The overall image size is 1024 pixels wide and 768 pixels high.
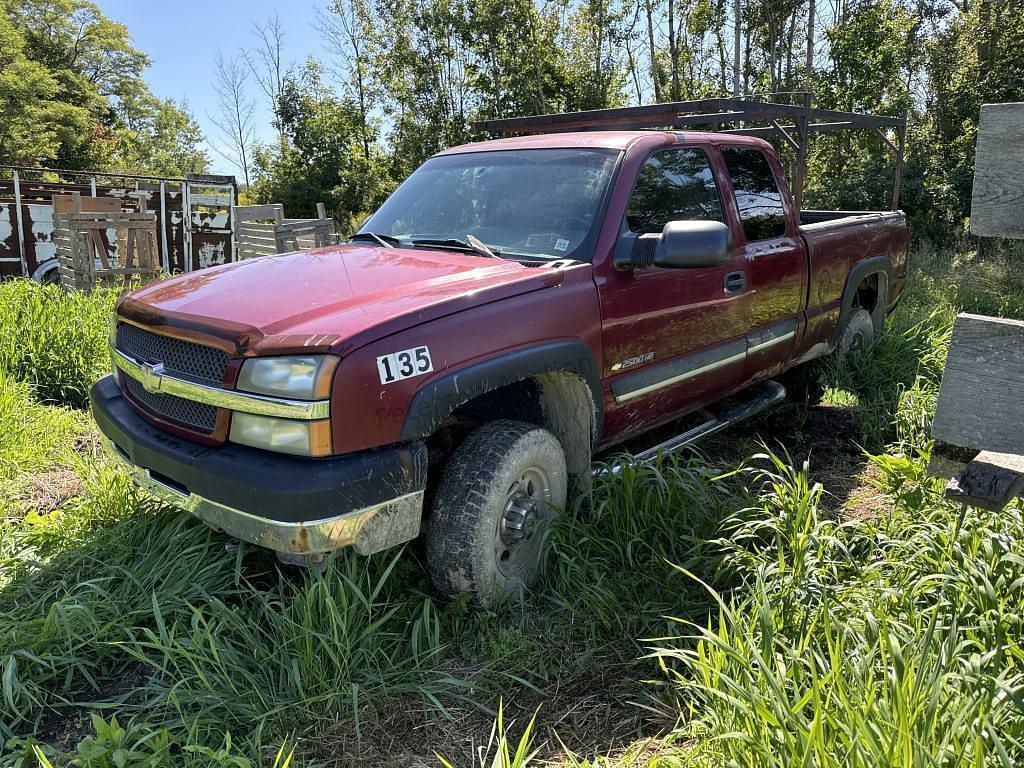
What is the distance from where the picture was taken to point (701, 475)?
3.42 m

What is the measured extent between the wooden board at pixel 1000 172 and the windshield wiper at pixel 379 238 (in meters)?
2.64

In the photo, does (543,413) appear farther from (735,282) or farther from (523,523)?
(735,282)

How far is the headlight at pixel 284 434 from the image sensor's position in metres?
2.31

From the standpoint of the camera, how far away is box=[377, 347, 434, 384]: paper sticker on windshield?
2.40 m

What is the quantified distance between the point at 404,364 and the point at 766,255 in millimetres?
2515

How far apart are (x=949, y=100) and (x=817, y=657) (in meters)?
17.0

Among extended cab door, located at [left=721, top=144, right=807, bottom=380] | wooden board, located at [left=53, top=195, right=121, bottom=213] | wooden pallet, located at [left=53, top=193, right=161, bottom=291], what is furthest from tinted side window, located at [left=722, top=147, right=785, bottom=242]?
wooden board, located at [left=53, top=195, right=121, bottom=213]

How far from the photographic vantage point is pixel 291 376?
7.66ft

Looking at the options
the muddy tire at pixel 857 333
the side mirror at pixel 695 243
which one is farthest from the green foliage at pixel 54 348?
the muddy tire at pixel 857 333

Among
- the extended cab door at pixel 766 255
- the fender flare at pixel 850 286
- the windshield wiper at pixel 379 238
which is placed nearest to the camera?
the windshield wiper at pixel 379 238

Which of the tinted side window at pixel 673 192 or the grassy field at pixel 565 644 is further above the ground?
the tinted side window at pixel 673 192

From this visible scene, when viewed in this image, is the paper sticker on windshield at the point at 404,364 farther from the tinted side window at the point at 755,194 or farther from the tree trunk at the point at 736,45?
the tree trunk at the point at 736,45

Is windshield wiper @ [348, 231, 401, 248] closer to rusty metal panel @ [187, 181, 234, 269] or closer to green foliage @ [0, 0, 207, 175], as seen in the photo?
rusty metal panel @ [187, 181, 234, 269]

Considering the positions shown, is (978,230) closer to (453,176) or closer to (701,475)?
(701,475)
